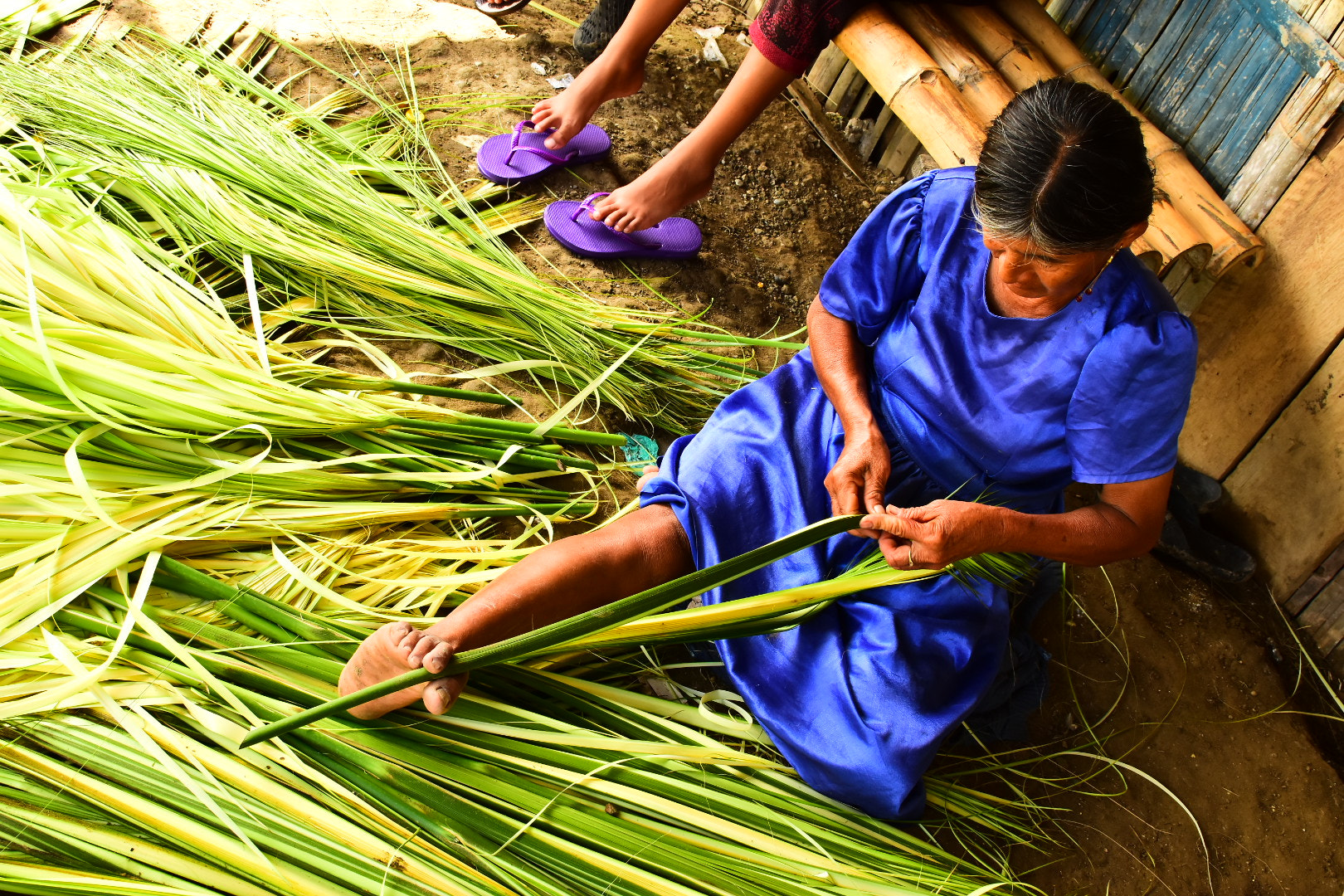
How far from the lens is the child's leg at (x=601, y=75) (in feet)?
8.82

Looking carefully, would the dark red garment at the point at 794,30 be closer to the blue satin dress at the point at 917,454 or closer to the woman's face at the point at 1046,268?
the blue satin dress at the point at 917,454

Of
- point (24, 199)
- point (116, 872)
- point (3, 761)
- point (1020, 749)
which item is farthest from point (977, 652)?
point (24, 199)

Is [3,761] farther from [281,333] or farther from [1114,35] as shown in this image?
[1114,35]

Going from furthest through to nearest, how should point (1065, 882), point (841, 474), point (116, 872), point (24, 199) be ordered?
point (24, 199), point (1065, 882), point (841, 474), point (116, 872)

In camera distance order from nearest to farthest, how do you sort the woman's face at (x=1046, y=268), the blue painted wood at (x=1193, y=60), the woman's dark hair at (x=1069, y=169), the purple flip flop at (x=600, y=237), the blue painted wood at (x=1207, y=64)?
the woman's dark hair at (x=1069, y=169) → the woman's face at (x=1046, y=268) → the blue painted wood at (x=1207, y=64) → the blue painted wood at (x=1193, y=60) → the purple flip flop at (x=600, y=237)

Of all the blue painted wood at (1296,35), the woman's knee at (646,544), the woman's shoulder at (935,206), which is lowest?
the woman's knee at (646,544)

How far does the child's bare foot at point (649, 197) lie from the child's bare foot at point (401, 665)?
5.01 feet

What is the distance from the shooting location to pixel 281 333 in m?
2.26

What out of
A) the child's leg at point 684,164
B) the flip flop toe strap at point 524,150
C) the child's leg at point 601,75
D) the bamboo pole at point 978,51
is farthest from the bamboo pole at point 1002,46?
the flip flop toe strap at point 524,150

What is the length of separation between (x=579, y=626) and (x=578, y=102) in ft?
6.14

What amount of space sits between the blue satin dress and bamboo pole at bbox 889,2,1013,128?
1006mm

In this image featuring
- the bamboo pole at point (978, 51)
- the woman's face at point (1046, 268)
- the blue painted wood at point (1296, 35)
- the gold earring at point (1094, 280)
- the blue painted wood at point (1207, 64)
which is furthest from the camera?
the bamboo pole at point (978, 51)

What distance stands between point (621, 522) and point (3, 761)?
1.03 meters

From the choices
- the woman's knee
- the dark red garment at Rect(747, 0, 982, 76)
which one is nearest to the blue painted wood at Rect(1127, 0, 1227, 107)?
the dark red garment at Rect(747, 0, 982, 76)
